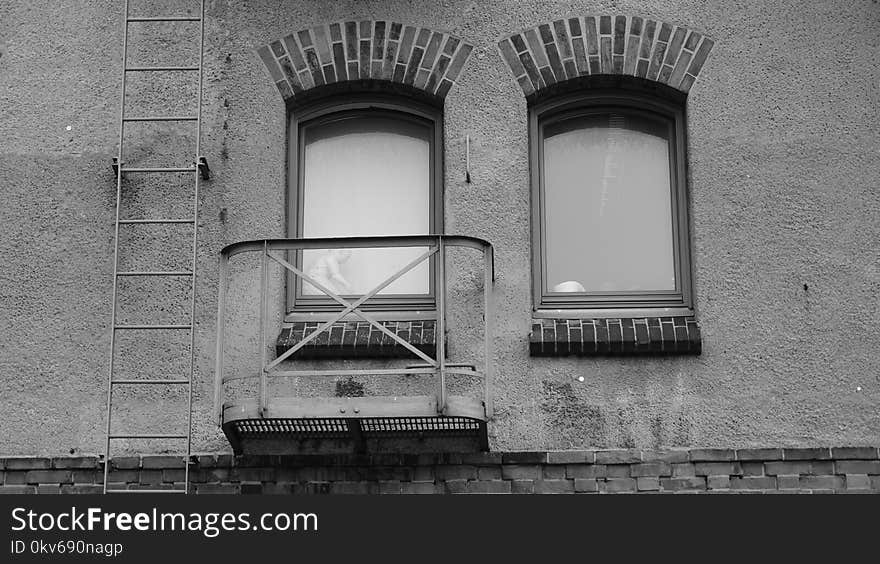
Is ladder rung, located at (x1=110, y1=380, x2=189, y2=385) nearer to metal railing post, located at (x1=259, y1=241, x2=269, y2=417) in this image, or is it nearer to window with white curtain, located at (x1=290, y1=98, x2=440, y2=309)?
metal railing post, located at (x1=259, y1=241, x2=269, y2=417)

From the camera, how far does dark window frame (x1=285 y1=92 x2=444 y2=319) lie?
11.7 m

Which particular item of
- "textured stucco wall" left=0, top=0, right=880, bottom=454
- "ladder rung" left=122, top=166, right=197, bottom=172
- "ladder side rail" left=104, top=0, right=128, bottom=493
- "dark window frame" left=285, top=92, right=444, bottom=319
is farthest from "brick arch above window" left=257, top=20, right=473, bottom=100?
"ladder side rail" left=104, top=0, right=128, bottom=493

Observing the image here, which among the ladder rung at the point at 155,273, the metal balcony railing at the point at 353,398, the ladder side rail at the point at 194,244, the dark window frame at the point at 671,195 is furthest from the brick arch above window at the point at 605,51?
the ladder rung at the point at 155,273

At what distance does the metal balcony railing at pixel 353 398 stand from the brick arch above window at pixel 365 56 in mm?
1534

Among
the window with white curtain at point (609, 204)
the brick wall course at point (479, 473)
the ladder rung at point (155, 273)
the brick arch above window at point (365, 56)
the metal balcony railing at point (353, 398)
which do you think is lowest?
the brick wall course at point (479, 473)

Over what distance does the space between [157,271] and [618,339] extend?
10.7 feet

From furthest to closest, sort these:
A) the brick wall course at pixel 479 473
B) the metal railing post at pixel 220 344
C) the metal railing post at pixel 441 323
A: the brick wall course at pixel 479 473, the metal railing post at pixel 220 344, the metal railing post at pixel 441 323

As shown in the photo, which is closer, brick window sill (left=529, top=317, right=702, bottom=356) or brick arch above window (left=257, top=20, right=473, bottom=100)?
brick window sill (left=529, top=317, right=702, bottom=356)

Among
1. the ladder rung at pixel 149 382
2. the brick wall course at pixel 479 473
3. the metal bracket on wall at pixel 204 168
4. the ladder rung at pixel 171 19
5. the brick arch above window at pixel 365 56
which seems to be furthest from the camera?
the ladder rung at pixel 171 19

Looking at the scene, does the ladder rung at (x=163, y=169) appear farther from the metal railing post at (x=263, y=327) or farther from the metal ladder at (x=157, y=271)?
the metal railing post at (x=263, y=327)

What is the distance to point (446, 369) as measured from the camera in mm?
11000

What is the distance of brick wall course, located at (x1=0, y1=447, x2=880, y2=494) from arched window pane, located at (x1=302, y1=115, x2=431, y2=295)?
4.77ft

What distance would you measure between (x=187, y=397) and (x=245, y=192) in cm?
156

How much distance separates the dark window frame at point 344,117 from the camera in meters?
11.7
